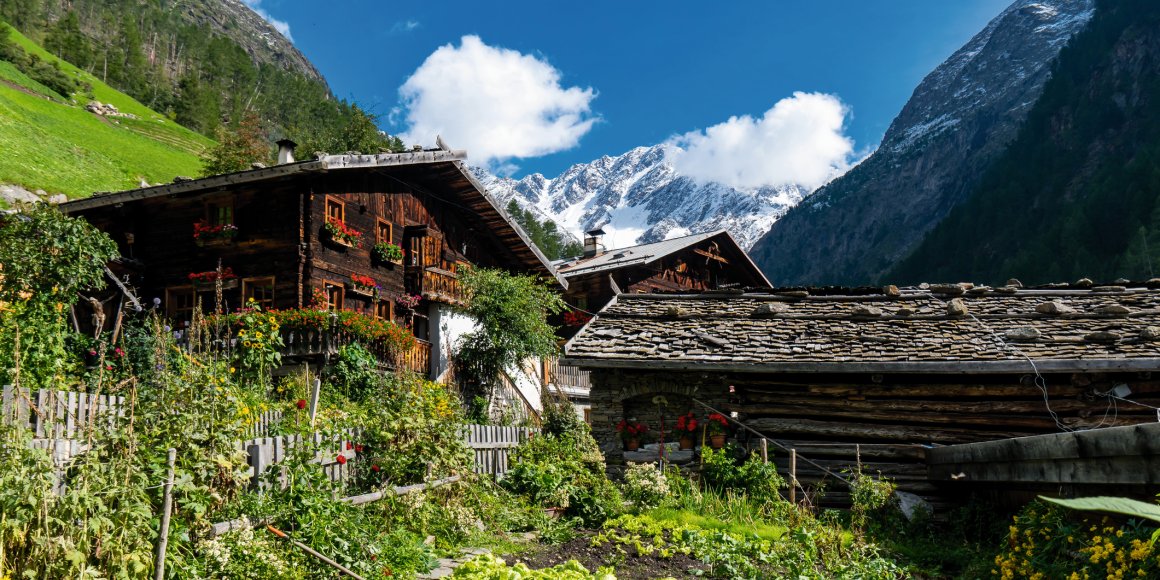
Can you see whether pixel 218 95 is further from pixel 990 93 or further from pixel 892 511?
pixel 990 93

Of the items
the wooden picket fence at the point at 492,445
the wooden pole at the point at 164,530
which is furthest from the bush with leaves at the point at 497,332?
the wooden pole at the point at 164,530

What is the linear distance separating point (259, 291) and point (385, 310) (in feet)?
10.4

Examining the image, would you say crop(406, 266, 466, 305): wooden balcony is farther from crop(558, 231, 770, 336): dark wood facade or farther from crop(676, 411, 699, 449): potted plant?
crop(676, 411, 699, 449): potted plant

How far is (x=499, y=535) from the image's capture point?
9453mm

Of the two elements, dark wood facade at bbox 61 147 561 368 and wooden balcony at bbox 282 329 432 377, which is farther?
dark wood facade at bbox 61 147 561 368

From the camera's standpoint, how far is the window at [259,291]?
19.6 m

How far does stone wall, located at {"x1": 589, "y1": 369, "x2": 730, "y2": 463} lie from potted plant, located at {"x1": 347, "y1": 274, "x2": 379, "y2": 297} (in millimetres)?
8504

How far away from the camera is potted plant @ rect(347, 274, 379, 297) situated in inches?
809

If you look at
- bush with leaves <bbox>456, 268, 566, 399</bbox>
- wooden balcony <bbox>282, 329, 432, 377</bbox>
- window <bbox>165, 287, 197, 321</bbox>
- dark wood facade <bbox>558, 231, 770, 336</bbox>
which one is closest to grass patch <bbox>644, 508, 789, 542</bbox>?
wooden balcony <bbox>282, 329, 432, 377</bbox>

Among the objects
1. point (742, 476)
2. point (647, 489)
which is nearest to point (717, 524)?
point (647, 489)

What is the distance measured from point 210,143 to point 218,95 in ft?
90.6

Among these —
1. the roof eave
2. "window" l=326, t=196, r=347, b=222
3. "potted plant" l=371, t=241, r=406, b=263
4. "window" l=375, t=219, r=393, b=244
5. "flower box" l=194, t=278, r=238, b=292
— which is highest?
"window" l=326, t=196, r=347, b=222

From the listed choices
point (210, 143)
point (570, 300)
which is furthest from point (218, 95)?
point (570, 300)

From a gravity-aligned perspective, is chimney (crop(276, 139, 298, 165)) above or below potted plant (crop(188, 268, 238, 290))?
above
